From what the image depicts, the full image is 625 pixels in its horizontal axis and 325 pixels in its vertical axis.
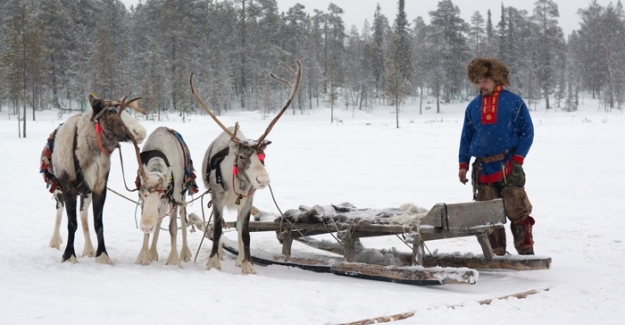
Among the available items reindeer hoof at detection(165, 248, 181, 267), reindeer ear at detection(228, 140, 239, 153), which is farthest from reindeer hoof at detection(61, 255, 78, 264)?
reindeer ear at detection(228, 140, 239, 153)

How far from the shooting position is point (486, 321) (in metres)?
4.36

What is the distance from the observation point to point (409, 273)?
5770 millimetres

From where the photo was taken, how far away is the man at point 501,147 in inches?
247

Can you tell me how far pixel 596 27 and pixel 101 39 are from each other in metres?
56.6

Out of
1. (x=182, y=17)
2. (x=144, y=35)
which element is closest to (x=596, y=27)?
(x=182, y=17)

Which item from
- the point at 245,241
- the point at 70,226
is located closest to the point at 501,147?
the point at 245,241

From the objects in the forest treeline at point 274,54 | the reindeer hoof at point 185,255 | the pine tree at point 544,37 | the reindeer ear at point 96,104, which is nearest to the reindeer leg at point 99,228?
the reindeer ear at point 96,104

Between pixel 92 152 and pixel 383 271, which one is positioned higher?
pixel 92 152

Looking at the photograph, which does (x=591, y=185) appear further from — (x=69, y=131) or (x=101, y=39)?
(x=101, y=39)

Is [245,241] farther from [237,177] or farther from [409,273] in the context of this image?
[409,273]

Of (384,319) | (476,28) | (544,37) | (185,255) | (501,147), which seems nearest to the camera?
(384,319)

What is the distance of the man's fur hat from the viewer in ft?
21.1

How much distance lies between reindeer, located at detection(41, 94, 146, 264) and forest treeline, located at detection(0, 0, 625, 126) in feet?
145

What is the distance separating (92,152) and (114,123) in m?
0.48
